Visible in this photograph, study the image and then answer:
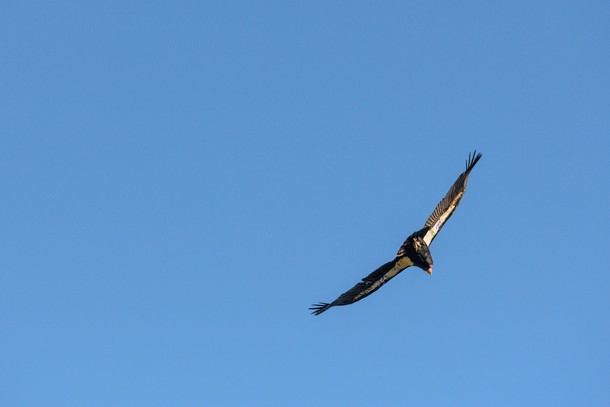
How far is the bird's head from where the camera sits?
1821 inches

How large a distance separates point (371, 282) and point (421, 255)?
300cm

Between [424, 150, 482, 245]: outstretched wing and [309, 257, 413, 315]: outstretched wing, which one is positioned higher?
[424, 150, 482, 245]: outstretched wing

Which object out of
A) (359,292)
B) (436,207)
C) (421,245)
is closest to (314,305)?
(359,292)

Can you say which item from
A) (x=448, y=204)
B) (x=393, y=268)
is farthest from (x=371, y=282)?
(x=448, y=204)

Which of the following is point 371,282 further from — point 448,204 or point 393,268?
point 448,204

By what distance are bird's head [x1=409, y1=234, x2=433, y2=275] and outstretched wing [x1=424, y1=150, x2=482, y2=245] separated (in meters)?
2.80

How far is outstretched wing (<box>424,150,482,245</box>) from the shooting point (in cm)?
4975

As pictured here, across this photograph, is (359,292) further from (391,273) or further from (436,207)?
(436,207)

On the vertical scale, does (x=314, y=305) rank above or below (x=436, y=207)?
below

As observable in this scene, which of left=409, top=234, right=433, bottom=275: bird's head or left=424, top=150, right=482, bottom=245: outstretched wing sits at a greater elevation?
left=424, top=150, right=482, bottom=245: outstretched wing

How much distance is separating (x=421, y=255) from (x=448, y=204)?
17.4 ft

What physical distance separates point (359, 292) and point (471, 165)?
10588mm

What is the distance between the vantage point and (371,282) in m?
46.6

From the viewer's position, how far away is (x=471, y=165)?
5059 centimetres
